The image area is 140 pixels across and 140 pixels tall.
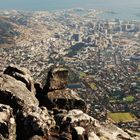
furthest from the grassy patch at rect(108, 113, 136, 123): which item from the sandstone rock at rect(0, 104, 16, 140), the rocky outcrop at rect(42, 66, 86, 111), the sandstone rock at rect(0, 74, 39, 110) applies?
the sandstone rock at rect(0, 104, 16, 140)

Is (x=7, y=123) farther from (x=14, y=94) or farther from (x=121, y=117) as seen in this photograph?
(x=121, y=117)

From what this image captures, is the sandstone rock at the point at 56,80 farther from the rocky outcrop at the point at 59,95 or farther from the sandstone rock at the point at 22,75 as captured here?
the sandstone rock at the point at 22,75

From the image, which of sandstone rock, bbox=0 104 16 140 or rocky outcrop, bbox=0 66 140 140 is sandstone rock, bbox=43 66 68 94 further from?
sandstone rock, bbox=0 104 16 140

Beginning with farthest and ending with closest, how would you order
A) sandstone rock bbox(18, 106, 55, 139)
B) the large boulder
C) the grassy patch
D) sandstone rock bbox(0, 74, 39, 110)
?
the grassy patch, the large boulder, sandstone rock bbox(0, 74, 39, 110), sandstone rock bbox(18, 106, 55, 139)

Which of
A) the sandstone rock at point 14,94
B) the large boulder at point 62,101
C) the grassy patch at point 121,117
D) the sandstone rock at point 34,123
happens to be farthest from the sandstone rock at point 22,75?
the grassy patch at point 121,117

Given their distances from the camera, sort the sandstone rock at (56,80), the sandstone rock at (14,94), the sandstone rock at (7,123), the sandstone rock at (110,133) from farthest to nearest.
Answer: the sandstone rock at (56,80), the sandstone rock at (110,133), the sandstone rock at (14,94), the sandstone rock at (7,123)

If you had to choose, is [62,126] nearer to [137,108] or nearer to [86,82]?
[137,108]
